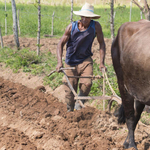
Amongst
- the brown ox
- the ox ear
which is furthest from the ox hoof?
the ox ear

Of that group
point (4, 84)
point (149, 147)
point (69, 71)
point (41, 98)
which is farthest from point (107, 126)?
point (4, 84)

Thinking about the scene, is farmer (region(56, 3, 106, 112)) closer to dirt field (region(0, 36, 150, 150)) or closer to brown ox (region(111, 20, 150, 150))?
dirt field (region(0, 36, 150, 150))

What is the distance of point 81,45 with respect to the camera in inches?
195

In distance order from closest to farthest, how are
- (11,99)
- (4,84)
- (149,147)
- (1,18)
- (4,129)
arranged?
(149,147)
(4,129)
(11,99)
(4,84)
(1,18)

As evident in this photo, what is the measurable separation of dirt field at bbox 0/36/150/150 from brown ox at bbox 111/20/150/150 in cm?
29

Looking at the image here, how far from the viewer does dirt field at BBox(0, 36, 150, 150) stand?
3768 millimetres

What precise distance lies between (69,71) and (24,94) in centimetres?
191

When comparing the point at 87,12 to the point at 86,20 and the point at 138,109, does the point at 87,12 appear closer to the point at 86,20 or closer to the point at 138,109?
the point at 86,20

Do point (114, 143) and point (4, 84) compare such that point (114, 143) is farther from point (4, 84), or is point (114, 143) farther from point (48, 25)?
point (48, 25)

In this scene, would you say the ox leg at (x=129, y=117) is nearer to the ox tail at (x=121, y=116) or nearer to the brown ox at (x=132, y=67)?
the brown ox at (x=132, y=67)

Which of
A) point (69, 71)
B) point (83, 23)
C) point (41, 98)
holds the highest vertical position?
point (83, 23)

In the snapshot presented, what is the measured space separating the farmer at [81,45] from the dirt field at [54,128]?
2.13 feet

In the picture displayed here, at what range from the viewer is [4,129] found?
4.39m

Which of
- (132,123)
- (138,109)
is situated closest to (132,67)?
(138,109)
